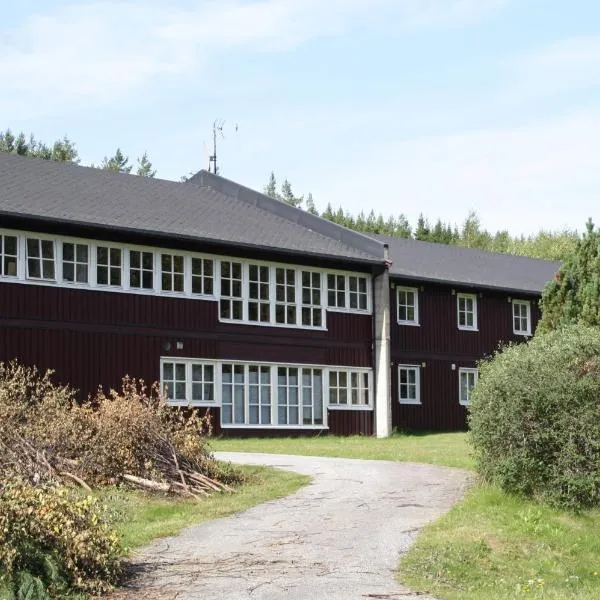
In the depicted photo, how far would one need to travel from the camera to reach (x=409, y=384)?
34406 millimetres

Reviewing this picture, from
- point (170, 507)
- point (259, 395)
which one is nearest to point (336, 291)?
point (259, 395)

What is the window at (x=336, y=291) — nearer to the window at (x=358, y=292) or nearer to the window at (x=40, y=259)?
the window at (x=358, y=292)

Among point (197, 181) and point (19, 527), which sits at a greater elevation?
point (197, 181)

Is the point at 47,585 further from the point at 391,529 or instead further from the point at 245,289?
the point at 245,289

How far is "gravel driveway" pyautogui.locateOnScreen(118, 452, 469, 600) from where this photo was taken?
1010cm

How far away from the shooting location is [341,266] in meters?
32.2

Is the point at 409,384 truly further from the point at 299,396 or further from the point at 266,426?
the point at 266,426

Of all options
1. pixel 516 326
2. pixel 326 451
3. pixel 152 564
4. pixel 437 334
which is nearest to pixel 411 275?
pixel 437 334

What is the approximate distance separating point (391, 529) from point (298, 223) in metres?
22.1

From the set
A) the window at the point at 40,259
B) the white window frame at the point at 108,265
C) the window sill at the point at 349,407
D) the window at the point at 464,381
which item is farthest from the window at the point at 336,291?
the window at the point at 40,259

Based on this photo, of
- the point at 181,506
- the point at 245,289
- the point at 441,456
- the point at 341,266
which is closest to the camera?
the point at 181,506

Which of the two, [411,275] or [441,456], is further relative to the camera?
[411,275]

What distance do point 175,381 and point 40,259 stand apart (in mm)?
4621

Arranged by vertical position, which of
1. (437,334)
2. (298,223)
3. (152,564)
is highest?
(298,223)
